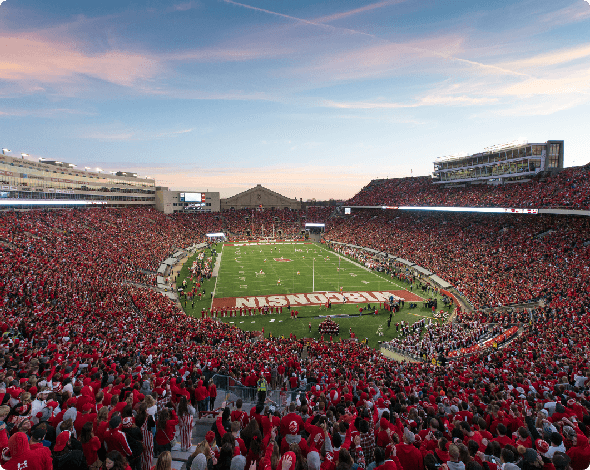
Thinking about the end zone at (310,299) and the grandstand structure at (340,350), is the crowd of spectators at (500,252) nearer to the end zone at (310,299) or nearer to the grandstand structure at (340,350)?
the grandstand structure at (340,350)

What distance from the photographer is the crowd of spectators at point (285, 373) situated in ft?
16.8

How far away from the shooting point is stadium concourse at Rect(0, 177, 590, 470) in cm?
514

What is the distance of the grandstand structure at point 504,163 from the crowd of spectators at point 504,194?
1.48m

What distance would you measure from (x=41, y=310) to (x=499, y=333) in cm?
2512

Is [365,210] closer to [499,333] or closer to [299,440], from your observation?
[499,333]

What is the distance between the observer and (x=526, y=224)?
130ft

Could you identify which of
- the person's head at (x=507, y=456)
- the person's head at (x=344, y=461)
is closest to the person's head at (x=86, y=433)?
the person's head at (x=344, y=461)

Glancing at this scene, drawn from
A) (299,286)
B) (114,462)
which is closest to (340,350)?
(114,462)

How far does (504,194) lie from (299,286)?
28633mm

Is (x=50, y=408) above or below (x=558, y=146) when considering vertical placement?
below

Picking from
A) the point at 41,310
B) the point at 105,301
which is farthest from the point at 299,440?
the point at 105,301

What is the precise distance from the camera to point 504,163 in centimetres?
4862

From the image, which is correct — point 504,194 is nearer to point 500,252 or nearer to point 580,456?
point 500,252

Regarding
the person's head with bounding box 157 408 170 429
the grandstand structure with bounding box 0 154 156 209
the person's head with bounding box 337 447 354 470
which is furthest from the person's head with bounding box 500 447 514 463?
the grandstand structure with bounding box 0 154 156 209
